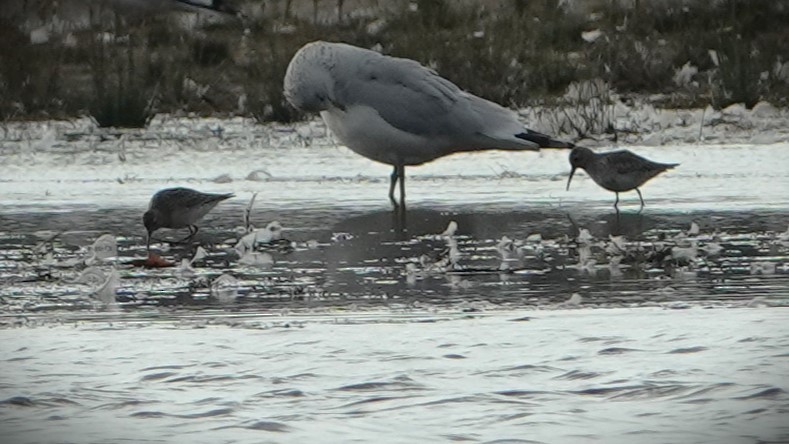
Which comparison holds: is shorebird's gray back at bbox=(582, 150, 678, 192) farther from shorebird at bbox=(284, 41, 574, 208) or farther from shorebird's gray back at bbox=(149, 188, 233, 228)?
shorebird's gray back at bbox=(149, 188, 233, 228)

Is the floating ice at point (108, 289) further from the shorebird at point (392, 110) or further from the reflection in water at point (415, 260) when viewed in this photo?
the shorebird at point (392, 110)

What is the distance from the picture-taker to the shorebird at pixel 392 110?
32.4ft

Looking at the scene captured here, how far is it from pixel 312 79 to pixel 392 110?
1.62 ft

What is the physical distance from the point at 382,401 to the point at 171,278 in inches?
101

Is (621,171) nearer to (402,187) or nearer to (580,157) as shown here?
(580,157)

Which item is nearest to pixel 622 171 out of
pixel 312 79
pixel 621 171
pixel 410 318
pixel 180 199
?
pixel 621 171

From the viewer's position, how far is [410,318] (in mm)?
5355

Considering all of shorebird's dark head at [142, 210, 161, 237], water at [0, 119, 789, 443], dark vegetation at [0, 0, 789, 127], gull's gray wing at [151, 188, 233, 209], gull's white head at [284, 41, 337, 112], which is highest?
dark vegetation at [0, 0, 789, 127]

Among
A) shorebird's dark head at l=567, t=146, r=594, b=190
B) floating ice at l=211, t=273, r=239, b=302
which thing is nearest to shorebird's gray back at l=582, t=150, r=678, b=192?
shorebird's dark head at l=567, t=146, r=594, b=190

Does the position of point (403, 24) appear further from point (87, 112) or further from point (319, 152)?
point (319, 152)

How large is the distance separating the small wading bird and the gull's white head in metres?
1.77

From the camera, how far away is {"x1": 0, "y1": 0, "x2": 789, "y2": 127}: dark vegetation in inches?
629

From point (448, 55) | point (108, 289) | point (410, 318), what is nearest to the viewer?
Result: point (410, 318)

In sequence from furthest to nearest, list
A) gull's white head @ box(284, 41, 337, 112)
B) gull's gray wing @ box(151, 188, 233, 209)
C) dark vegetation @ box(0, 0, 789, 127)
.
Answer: dark vegetation @ box(0, 0, 789, 127)
gull's white head @ box(284, 41, 337, 112)
gull's gray wing @ box(151, 188, 233, 209)
